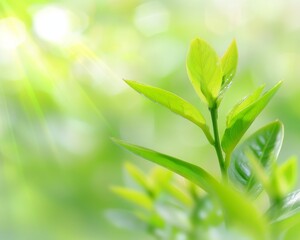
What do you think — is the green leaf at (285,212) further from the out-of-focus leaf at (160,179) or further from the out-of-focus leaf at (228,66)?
the out-of-focus leaf at (160,179)

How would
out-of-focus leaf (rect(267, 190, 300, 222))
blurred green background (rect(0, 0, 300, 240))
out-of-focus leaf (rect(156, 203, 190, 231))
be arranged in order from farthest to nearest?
blurred green background (rect(0, 0, 300, 240)) < out-of-focus leaf (rect(156, 203, 190, 231)) < out-of-focus leaf (rect(267, 190, 300, 222))

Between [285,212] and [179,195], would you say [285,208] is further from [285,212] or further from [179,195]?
[179,195]

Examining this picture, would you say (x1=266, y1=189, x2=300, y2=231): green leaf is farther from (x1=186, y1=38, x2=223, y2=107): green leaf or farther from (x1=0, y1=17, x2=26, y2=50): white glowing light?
(x1=0, y1=17, x2=26, y2=50): white glowing light

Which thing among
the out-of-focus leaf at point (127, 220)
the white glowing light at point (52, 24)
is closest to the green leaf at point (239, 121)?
the out-of-focus leaf at point (127, 220)

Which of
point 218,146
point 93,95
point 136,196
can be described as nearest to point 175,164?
point 218,146

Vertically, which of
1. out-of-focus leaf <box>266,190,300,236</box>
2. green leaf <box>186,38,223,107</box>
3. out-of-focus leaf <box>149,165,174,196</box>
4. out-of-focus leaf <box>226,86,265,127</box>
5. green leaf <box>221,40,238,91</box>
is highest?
out-of-focus leaf <box>149,165,174,196</box>

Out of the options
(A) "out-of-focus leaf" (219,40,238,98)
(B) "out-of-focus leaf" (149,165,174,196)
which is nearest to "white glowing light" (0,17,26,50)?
(B) "out-of-focus leaf" (149,165,174,196)
